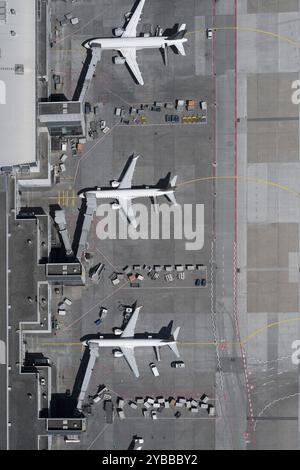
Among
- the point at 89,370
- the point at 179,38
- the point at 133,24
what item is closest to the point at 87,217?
the point at 89,370

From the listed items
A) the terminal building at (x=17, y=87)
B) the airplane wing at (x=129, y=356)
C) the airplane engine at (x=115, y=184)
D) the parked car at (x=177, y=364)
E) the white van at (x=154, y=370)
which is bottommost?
the white van at (x=154, y=370)

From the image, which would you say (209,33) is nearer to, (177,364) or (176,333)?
(176,333)

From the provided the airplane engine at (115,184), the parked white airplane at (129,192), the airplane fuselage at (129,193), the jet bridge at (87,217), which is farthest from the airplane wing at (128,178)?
the jet bridge at (87,217)

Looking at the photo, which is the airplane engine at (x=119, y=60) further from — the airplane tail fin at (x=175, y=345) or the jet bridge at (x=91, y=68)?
the airplane tail fin at (x=175, y=345)

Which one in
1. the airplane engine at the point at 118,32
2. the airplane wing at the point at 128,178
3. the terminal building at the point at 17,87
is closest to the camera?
the terminal building at the point at 17,87

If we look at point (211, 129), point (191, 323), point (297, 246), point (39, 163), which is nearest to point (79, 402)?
point (191, 323)

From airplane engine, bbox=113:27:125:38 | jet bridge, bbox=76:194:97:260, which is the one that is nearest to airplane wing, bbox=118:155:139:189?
jet bridge, bbox=76:194:97:260
